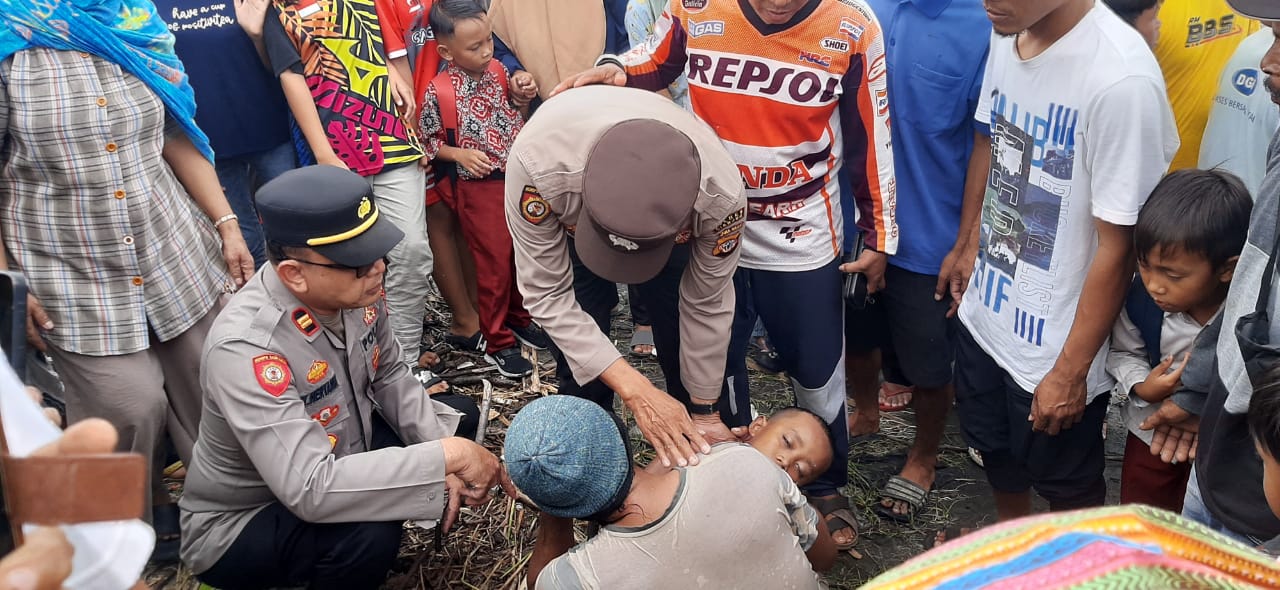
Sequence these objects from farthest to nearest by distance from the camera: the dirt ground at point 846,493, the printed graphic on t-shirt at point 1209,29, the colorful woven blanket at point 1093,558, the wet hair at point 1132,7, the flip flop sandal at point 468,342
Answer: the flip flop sandal at point 468,342, the printed graphic on t-shirt at point 1209,29, the wet hair at point 1132,7, the dirt ground at point 846,493, the colorful woven blanket at point 1093,558

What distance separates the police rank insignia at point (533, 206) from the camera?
288cm

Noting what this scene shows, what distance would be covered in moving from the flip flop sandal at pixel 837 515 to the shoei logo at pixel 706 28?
71.4 inches

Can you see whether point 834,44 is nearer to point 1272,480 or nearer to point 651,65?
point 651,65

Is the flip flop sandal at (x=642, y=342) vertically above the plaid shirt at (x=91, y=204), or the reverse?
the plaid shirt at (x=91, y=204)

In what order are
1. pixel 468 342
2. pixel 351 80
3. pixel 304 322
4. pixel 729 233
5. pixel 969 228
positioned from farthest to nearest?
1. pixel 468 342
2. pixel 351 80
3. pixel 969 228
4. pixel 729 233
5. pixel 304 322

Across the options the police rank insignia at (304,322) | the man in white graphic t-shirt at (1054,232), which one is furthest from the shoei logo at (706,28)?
the police rank insignia at (304,322)

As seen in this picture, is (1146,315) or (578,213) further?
(578,213)

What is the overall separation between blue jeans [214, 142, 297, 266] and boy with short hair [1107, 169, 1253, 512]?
11.8ft

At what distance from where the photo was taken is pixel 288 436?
8.54 feet

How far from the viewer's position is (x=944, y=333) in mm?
3693

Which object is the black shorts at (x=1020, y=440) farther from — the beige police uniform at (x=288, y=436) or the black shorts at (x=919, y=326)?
the beige police uniform at (x=288, y=436)

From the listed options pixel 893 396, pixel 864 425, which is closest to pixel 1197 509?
pixel 864 425

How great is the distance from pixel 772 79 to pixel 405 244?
191 cm

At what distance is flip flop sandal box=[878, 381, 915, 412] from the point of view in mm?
4461
